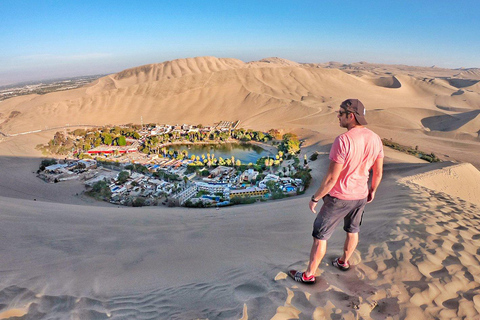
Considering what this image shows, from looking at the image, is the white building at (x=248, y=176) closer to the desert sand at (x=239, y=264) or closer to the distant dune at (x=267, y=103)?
the desert sand at (x=239, y=264)

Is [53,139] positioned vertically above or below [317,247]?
below

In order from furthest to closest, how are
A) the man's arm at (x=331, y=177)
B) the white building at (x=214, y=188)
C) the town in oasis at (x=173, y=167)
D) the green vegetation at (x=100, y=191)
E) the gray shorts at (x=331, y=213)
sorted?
the white building at (x=214, y=188) < the town in oasis at (x=173, y=167) < the green vegetation at (x=100, y=191) < the gray shorts at (x=331, y=213) < the man's arm at (x=331, y=177)

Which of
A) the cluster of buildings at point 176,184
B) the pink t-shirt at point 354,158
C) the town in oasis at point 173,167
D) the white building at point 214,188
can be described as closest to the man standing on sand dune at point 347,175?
the pink t-shirt at point 354,158

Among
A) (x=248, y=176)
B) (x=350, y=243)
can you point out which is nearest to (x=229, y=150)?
(x=248, y=176)

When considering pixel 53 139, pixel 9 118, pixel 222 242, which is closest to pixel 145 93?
pixel 9 118

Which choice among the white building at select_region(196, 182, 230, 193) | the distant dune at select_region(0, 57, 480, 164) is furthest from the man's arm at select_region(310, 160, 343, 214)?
the distant dune at select_region(0, 57, 480, 164)

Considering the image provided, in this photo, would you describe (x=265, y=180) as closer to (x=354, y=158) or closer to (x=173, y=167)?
(x=173, y=167)

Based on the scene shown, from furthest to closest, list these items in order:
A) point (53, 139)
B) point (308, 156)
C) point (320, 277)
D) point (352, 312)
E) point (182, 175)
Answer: point (53, 139)
point (308, 156)
point (182, 175)
point (320, 277)
point (352, 312)

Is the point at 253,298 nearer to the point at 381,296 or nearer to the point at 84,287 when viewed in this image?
the point at 381,296
